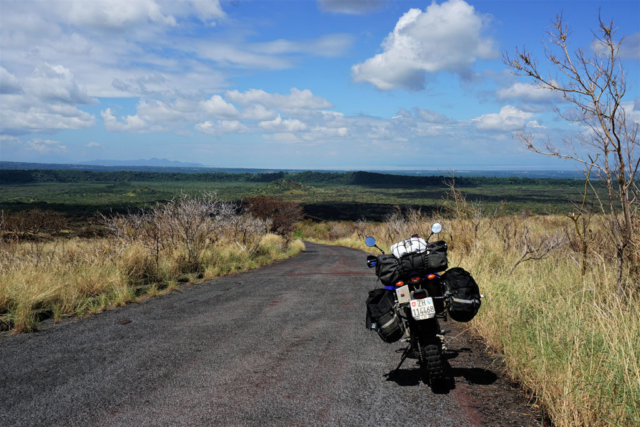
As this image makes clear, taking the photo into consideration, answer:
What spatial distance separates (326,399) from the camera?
3.85m

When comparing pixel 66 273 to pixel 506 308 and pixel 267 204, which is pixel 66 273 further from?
pixel 267 204

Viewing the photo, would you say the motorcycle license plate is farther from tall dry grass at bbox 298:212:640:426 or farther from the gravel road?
tall dry grass at bbox 298:212:640:426

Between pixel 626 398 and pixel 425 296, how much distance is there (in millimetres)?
1704

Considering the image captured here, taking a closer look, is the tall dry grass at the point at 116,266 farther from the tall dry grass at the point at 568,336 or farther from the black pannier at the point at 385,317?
the tall dry grass at the point at 568,336

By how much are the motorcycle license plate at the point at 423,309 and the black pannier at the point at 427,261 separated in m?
0.30

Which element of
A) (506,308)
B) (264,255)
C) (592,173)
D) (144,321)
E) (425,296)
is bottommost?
(264,255)

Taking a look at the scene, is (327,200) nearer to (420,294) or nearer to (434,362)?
(420,294)

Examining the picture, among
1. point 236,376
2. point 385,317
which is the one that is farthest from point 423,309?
point 236,376

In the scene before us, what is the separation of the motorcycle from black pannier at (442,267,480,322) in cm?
9

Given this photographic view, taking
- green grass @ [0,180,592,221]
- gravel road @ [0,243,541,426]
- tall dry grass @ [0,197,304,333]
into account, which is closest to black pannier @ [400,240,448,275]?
gravel road @ [0,243,541,426]

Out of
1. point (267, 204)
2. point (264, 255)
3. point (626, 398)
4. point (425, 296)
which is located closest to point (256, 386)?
point (425, 296)

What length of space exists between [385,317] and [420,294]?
1.40 ft

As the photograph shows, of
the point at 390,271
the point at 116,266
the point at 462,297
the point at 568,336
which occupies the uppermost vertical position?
the point at 390,271

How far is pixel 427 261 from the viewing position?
4.16 m
